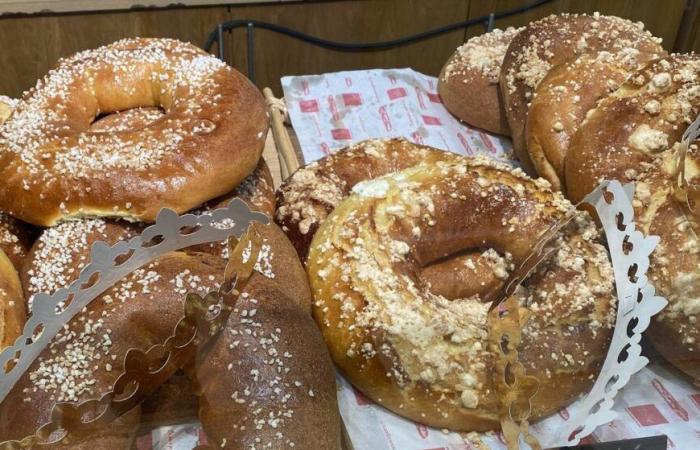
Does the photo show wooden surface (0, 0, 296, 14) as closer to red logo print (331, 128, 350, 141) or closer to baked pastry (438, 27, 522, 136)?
red logo print (331, 128, 350, 141)

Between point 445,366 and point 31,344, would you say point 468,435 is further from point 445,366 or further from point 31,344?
point 31,344

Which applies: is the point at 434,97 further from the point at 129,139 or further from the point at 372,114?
the point at 129,139

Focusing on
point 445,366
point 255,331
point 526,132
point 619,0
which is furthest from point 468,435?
point 619,0

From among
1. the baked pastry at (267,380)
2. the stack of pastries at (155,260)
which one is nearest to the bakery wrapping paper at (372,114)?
the stack of pastries at (155,260)

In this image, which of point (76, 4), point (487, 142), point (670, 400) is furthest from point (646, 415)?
point (76, 4)

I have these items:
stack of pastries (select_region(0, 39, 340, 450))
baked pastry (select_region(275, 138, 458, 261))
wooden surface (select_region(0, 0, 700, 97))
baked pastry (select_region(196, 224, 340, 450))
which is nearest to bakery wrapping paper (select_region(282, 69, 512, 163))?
wooden surface (select_region(0, 0, 700, 97))

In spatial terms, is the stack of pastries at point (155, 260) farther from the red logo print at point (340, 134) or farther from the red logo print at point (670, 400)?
the red logo print at point (670, 400)
